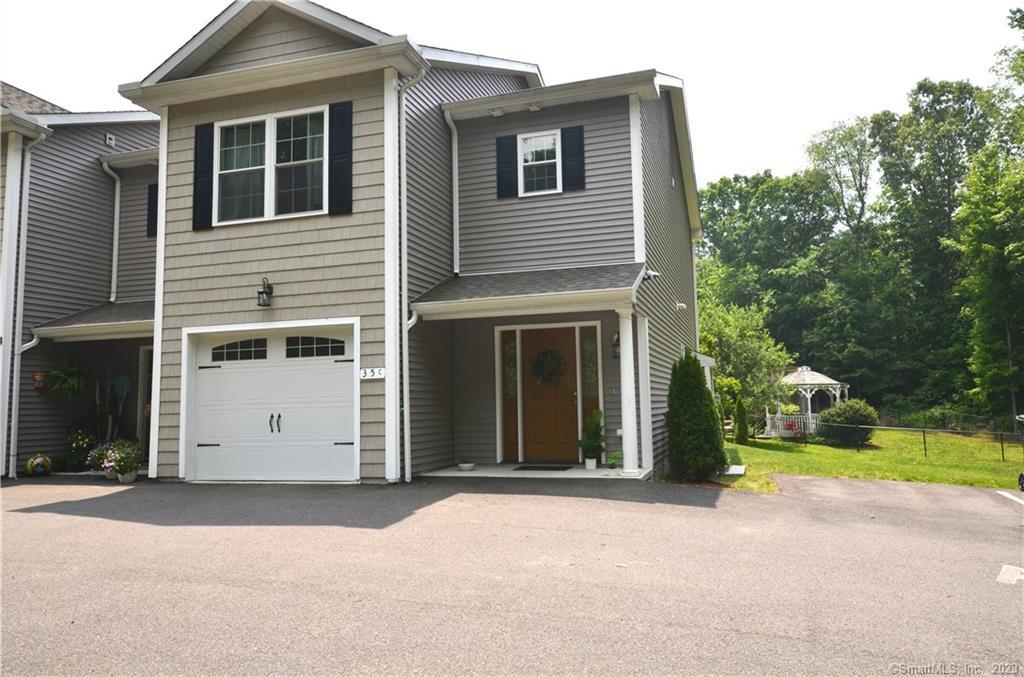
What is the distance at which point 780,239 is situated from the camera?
41188 mm

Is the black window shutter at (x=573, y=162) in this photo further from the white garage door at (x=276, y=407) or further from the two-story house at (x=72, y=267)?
the two-story house at (x=72, y=267)

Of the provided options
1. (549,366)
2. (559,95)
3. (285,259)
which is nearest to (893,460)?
(549,366)

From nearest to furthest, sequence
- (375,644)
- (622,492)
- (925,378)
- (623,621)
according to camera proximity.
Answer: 1. (375,644)
2. (623,621)
3. (622,492)
4. (925,378)

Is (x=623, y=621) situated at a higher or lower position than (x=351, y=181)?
lower

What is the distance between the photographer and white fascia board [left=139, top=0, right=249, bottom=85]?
9531mm

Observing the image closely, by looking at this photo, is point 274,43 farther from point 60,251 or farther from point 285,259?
point 60,251

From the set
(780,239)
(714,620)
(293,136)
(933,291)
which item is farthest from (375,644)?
(780,239)

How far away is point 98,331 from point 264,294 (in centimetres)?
381

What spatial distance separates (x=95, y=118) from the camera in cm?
1252

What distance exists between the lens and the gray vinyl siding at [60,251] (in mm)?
11281

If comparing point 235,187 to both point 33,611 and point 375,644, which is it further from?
point 375,644

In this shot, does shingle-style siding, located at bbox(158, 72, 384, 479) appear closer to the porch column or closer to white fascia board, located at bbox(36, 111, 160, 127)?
the porch column

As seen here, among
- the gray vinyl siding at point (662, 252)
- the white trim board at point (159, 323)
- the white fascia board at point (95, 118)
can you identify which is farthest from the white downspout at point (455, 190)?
the white fascia board at point (95, 118)

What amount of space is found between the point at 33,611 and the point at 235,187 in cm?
691
